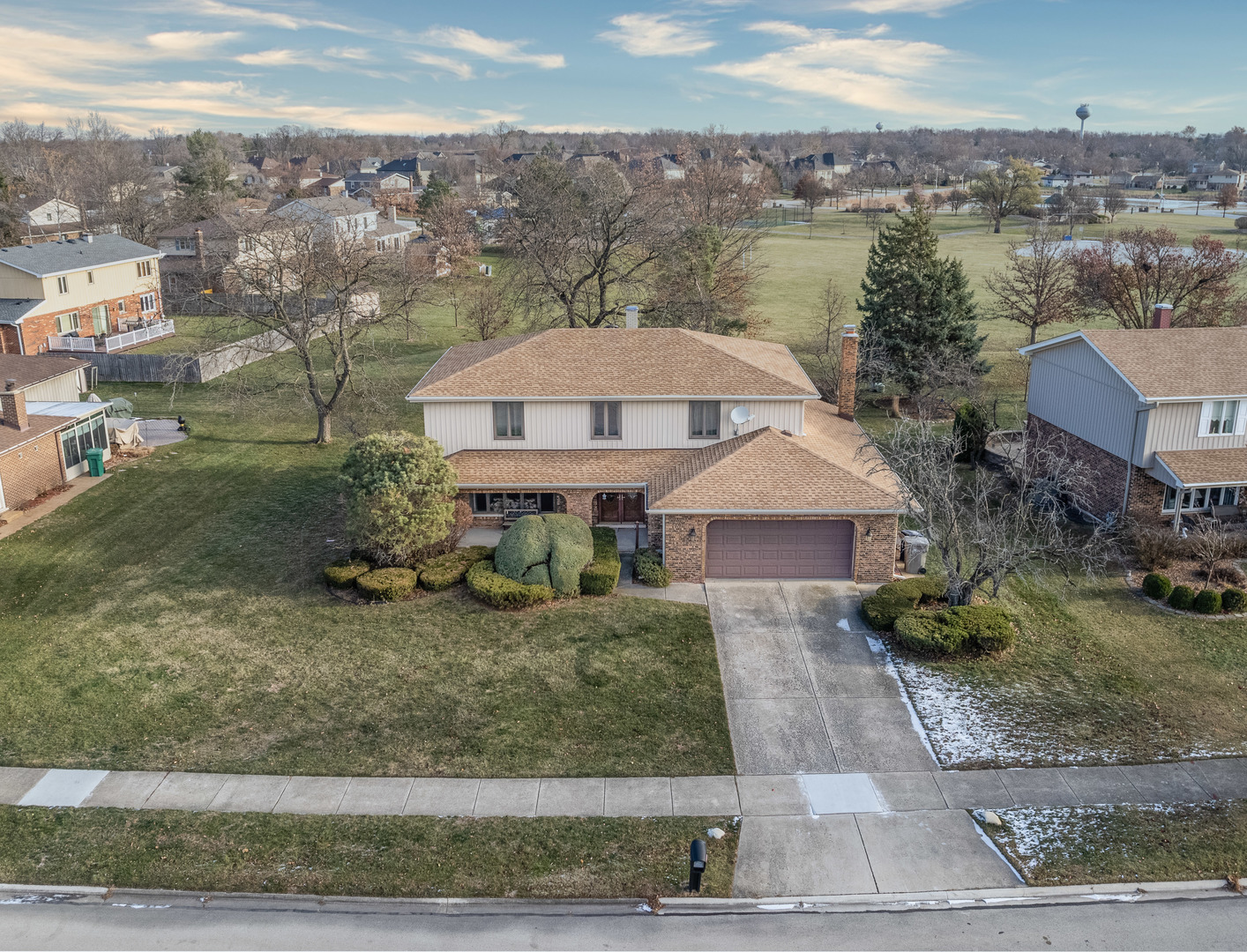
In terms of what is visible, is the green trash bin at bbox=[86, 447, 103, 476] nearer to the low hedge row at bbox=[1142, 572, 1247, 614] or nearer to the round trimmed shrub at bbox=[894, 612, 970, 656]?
the round trimmed shrub at bbox=[894, 612, 970, 656]

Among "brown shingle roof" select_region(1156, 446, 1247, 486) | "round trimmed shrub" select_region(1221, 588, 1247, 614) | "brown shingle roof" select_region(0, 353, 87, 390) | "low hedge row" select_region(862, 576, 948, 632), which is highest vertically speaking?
"brown shingle roof" select_region(0, 353, 87, 390)

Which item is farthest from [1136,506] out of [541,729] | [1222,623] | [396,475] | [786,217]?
[786,217]

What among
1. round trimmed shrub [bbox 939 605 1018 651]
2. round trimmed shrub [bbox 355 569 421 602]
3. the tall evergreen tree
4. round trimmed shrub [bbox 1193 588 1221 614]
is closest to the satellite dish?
round trimmed shrub [bbox 939 605 1018 651]

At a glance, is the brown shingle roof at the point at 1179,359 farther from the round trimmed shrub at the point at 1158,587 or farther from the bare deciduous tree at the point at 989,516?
the round trimmed shrub at the point at 1158,587

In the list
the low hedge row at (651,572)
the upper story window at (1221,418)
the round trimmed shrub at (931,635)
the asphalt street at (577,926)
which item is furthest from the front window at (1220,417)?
the asphalt street at (577,926)

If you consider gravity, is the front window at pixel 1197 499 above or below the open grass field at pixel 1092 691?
above
